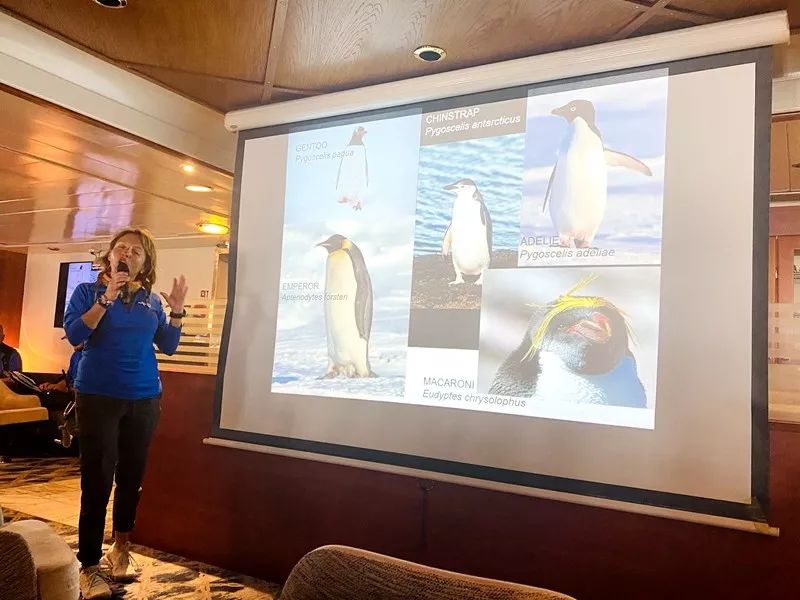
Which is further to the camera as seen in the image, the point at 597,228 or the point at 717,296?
the point at 597,228

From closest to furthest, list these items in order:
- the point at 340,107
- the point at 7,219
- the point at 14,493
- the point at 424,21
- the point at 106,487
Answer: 1. the point at 424,21
2. the point at 106,487
3. the point at 340,107
4. the point at 14,493
5. the point at 7,219

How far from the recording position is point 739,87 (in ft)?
7.50

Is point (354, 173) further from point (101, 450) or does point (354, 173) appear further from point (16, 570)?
point (16, 570)

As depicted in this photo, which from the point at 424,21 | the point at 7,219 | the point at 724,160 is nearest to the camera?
the point at 724,160

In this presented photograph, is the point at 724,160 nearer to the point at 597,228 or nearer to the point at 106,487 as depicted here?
the point at 597,228

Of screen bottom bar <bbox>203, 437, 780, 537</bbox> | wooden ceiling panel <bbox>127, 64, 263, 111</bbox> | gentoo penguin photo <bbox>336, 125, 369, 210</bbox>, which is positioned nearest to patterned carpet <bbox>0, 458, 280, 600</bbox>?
screen bottom bar <bbox>203, 437, 780, 537</bbox>

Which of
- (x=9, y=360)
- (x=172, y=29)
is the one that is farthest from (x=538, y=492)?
(x=9, y=360)

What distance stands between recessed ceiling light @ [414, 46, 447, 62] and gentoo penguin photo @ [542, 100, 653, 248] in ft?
1.76

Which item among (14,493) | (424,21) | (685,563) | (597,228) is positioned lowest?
(14,493)

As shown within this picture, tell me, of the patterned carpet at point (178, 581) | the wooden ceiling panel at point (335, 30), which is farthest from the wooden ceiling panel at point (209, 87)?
the patterned carpet at point (178, 581)

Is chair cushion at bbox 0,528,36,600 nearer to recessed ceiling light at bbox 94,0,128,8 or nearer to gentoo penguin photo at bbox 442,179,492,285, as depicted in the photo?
gentoo penguin photo at bbox 442,179,492,285

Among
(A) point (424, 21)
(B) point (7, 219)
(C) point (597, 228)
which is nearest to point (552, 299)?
(C) point (597, 228)

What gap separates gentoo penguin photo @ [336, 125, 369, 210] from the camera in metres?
2.98

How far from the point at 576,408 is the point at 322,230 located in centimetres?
139
